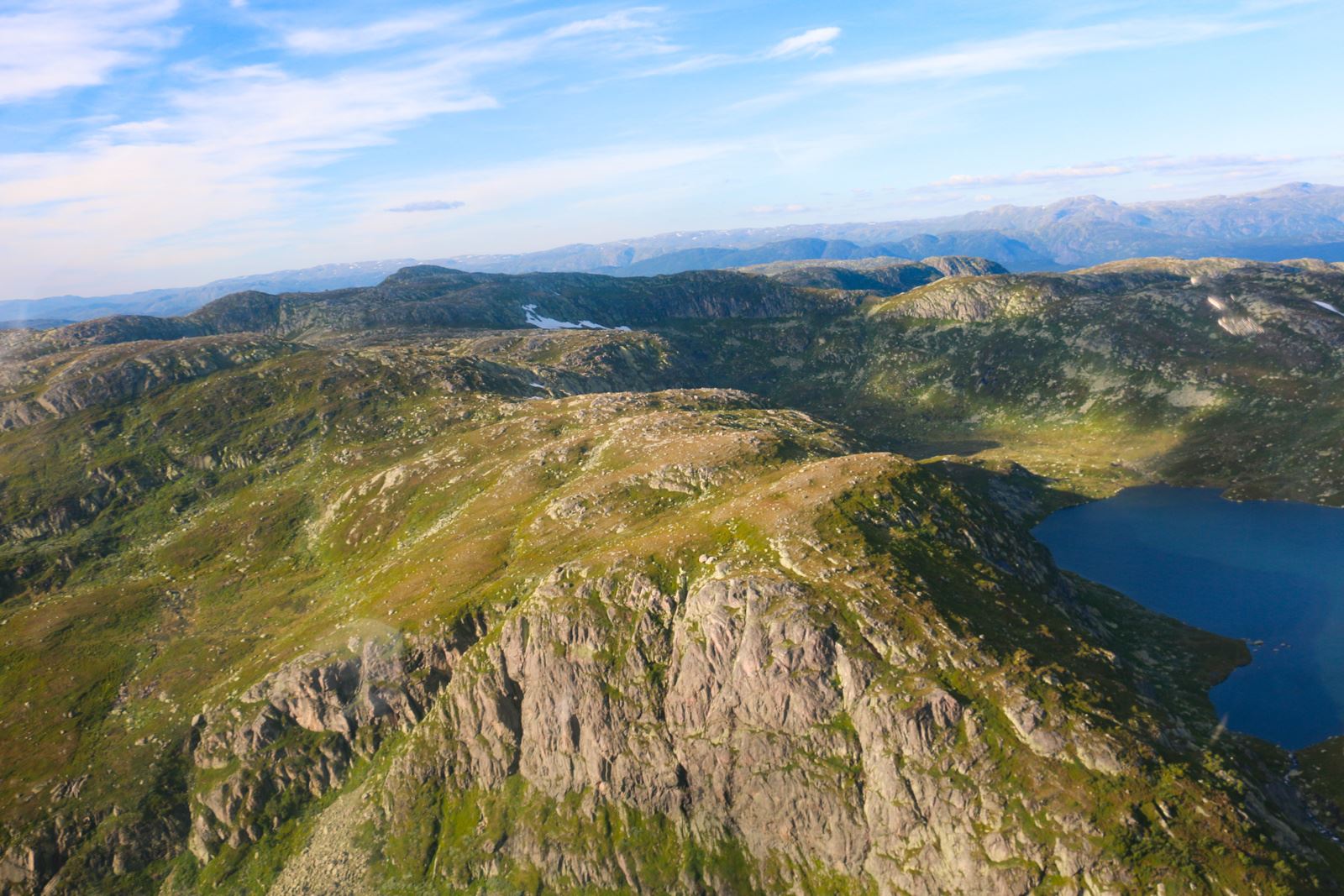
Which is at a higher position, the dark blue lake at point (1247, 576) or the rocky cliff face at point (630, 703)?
the rocky cliff face at point (630, 703)

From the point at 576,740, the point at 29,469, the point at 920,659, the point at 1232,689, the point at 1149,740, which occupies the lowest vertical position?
the point at 1232,689

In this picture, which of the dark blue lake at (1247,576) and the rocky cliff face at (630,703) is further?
the dark blue lake at (1247,576)

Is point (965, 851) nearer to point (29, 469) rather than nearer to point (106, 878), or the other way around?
point (106, 878)

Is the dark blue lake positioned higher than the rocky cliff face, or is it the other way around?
the rocky cliff face

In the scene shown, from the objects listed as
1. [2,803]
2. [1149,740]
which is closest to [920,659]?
[1149,740]

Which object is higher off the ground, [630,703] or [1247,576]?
[630,703]

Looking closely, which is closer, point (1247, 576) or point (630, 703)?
point (630, 703)

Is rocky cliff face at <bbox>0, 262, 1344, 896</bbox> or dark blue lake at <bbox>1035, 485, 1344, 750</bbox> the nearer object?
rocky cliff face at <bbox>0, 262, 1344, 896</bbox>

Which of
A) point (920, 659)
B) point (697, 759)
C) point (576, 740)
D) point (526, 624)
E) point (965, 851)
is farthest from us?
point (526, 624)
